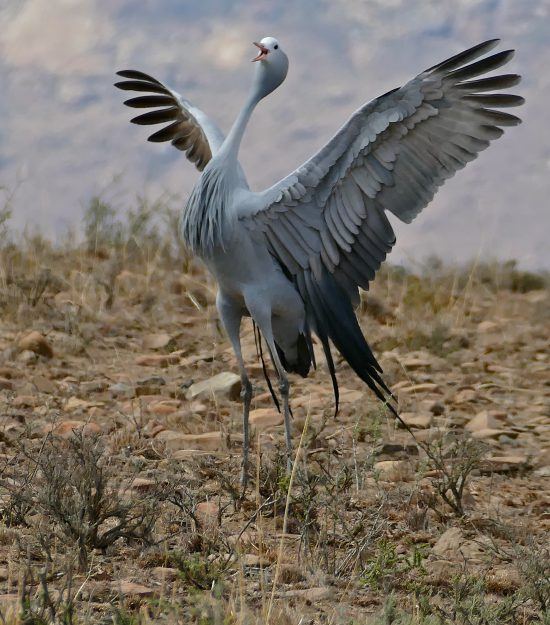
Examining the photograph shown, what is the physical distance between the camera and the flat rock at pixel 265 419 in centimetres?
664

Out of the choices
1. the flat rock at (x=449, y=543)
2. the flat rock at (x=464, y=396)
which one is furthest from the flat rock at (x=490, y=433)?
the flat rock at (x=449, y=543)

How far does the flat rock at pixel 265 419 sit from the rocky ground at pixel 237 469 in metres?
0.01

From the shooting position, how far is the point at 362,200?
211 inches

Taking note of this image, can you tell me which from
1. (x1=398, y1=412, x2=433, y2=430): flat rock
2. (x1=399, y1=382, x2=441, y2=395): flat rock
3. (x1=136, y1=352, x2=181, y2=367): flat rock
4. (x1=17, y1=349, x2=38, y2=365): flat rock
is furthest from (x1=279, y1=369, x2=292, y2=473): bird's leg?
(x1=17, y1=349, x2=38, y2=365): flat rock

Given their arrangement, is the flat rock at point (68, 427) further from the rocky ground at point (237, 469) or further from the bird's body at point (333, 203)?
the bird's body at point (333, 203)

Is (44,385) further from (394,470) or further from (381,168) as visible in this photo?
(381,168)

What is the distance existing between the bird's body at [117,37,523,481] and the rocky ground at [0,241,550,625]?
1.88 ft

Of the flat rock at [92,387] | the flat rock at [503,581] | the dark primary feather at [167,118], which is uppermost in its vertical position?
the dark primary feather at [167,118]

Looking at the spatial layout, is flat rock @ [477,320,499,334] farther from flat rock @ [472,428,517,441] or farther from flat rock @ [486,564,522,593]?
flat rock @ [486,564,522,593]

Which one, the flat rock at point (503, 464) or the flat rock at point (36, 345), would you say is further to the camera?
the flat rock at point (36, 345)

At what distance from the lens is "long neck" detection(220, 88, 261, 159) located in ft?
18.4

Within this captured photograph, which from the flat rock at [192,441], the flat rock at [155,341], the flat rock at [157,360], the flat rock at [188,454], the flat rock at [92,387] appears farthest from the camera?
the flat rock at [155,341]

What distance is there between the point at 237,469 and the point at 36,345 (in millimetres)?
2786

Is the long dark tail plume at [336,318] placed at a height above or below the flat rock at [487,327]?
above
